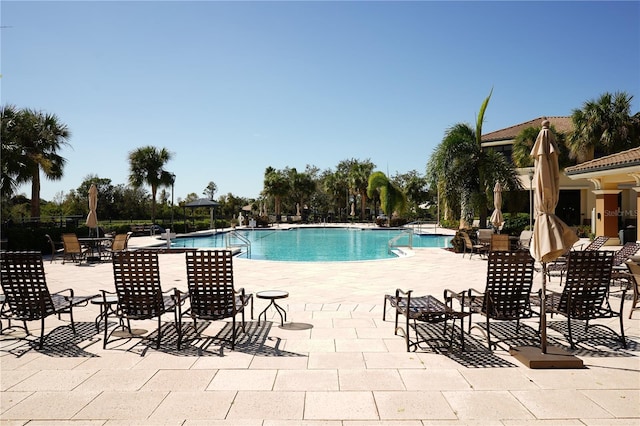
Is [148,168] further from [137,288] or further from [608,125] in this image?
[608,125]

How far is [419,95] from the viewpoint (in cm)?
2173

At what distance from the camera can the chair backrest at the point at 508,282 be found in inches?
202

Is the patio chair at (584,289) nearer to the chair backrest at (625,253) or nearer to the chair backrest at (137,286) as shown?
the chair backrest at (137,286)

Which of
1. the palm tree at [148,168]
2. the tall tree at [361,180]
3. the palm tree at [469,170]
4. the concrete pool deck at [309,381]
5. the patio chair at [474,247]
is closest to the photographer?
the concrete pool deck at [309,381]

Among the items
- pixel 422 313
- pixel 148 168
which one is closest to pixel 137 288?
pixel 422 313

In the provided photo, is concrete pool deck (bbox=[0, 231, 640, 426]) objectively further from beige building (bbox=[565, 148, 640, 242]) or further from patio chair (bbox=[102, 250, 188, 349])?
beige building (bbox=[565, 148, 640, 242])

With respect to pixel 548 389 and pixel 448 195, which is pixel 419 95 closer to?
pixel 448 195

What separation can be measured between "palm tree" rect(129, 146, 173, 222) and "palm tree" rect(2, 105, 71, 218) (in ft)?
32.7

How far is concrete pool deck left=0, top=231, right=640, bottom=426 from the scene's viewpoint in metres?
3.30

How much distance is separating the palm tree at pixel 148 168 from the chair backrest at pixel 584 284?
30.8m

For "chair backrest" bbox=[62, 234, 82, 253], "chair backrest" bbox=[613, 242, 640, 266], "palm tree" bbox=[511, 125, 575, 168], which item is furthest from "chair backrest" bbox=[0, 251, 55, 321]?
"palm tree" bbox=[511, 125, 575, 168]

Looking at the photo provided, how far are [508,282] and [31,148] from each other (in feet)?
73.4

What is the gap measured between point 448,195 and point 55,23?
1810 cm

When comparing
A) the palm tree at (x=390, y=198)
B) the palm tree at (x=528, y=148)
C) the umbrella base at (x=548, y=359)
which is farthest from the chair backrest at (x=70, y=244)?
the palm tree at (x=390, y=198)
